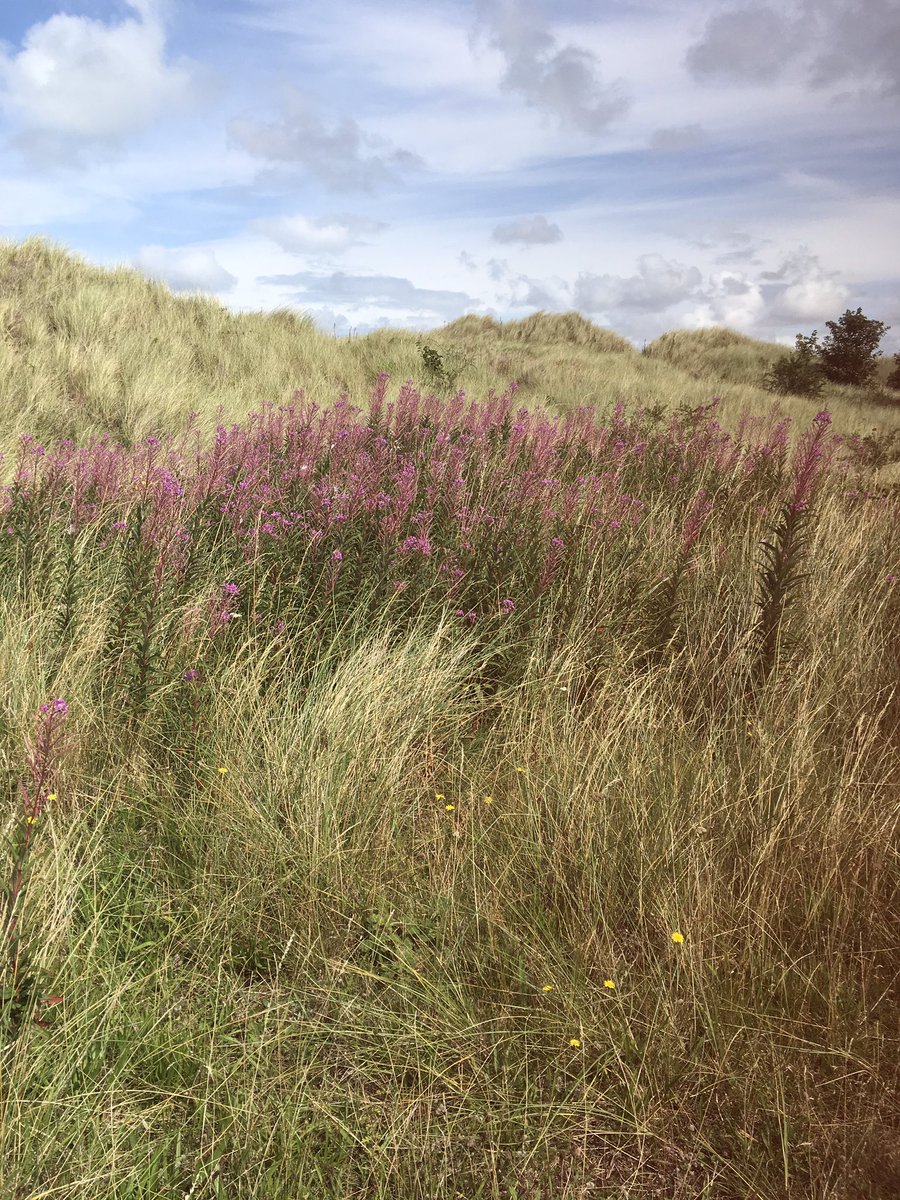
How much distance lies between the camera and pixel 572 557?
4.28 metres

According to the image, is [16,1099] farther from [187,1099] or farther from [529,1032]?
[529,1032]

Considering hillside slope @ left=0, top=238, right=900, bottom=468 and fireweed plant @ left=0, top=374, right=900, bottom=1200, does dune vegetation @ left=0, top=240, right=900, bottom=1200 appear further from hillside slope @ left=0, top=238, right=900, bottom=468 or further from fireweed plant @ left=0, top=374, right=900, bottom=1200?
hillside slope @ left=0, top=238, right=900, bottom=468

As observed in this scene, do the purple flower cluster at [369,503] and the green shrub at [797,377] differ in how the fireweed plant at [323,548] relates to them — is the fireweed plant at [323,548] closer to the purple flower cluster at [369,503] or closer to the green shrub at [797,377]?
the purple flower cluster at [369,503]

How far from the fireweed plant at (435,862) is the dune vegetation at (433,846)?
1 centimetres

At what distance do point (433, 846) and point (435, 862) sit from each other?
5.7 inches

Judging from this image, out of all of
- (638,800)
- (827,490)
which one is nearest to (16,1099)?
(638,800)

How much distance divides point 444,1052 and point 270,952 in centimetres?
56

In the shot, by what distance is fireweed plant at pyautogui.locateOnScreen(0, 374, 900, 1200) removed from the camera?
5.30 ft

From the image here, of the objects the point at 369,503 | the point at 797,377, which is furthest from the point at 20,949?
the point at 797,377

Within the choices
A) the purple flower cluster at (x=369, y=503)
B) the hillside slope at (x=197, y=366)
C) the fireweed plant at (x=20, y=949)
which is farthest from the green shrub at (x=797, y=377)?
the fireweed plant at (x=20, y=949)

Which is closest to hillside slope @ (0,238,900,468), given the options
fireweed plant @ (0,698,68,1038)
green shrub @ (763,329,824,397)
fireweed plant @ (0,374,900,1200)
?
green shrub @ (763,329,824,397)

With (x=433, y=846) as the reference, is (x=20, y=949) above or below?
above

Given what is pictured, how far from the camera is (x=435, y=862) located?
7.58ft

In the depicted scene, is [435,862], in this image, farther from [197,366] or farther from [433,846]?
[197,366]
